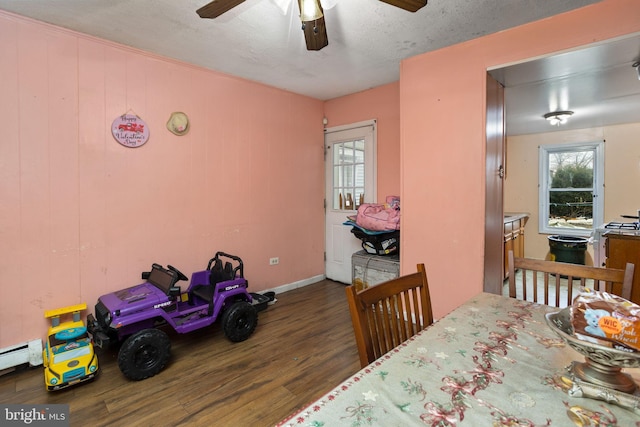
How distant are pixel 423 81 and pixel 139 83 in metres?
2.50

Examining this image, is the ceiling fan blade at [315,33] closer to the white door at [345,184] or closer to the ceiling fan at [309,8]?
the ceiling fan at [309,8]

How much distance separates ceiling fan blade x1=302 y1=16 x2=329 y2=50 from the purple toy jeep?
1.91 metres

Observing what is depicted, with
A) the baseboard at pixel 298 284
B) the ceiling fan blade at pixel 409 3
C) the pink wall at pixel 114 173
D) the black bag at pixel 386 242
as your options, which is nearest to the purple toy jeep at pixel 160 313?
the pink wall at pixel 114 173

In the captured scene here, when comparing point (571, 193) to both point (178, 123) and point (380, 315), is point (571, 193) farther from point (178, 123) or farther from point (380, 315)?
point (178, 123)

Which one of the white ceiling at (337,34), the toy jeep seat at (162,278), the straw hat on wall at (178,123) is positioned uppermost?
the white ceiling at (337,34)

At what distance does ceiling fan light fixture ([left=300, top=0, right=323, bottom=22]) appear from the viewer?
152cm

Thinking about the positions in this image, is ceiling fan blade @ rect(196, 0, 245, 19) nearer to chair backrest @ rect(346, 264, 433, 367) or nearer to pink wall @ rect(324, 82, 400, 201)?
chair backrest @ rect(346, 264, 433, 367)

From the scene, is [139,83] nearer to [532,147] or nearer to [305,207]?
[305,207]

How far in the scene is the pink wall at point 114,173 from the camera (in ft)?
7.23

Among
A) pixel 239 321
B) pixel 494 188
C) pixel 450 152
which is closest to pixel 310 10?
pixel 450 152

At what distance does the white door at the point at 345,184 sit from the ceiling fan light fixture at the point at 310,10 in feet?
7.55

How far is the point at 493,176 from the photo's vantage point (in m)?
2.57

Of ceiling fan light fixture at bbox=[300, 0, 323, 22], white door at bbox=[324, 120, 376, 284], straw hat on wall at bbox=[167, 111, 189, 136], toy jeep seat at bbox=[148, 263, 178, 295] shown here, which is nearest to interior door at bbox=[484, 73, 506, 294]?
A: white door at bbox=[324, 120, 376, 284]

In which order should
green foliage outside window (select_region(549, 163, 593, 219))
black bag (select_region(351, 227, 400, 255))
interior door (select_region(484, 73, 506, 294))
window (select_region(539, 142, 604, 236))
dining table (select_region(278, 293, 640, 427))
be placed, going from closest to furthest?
1. dining table (select_region(278, 293, 640, 427))
2. interior door (select_region(484, 73, 506, 294))
3. black bag (select_region(351, 227, 400, 255))
4. window (select_region(539, 142, 604, 236))
5. green foliage outside window (select_region(549, 163, 593, 219))
